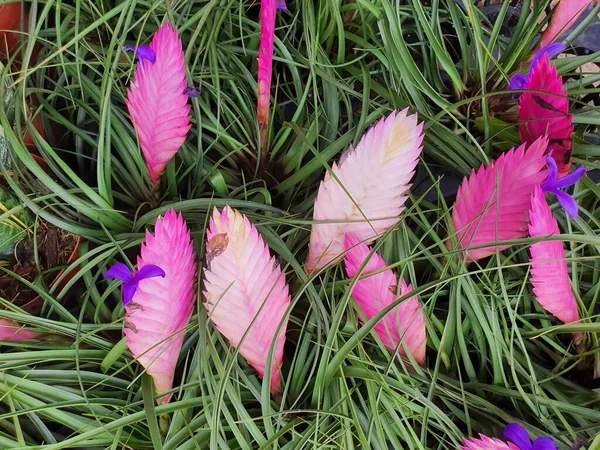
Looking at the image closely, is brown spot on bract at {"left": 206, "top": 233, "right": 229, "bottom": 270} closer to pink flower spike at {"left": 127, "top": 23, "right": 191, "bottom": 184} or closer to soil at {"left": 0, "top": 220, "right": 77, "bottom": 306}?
pink flower spike at {"left": 127, "top": 23, "right": 191, "bottom": 184}

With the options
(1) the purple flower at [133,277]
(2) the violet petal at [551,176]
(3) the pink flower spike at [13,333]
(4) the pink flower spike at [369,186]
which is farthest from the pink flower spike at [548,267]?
(3) the pink flower spike at [13,333]

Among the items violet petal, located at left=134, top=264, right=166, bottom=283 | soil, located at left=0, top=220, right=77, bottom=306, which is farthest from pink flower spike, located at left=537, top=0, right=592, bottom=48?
soil, located at left=0, top=220, right=77, bottom=306

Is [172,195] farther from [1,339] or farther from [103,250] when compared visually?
[1,339]

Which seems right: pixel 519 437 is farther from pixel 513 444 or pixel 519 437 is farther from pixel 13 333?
pixel 13 333

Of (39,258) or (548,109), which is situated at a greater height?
(548,109)

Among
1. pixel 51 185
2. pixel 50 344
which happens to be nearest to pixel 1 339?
pixel 50 344

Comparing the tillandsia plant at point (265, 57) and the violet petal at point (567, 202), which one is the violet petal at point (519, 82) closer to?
the violet petal at point (567, 202)

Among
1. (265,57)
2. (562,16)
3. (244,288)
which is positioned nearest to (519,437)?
(244,288)
